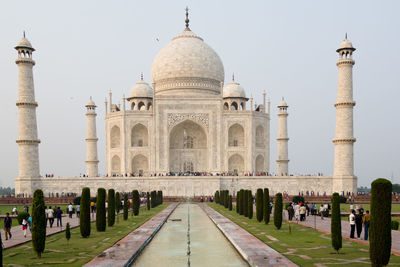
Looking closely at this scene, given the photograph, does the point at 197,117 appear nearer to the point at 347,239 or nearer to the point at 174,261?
the point at 347,239

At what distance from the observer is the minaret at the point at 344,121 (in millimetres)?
30766

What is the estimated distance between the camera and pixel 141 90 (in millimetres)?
41375

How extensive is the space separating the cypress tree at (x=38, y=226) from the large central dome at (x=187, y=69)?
30839mm

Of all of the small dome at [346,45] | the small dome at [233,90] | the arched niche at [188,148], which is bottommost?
the arched niche at [188,148]

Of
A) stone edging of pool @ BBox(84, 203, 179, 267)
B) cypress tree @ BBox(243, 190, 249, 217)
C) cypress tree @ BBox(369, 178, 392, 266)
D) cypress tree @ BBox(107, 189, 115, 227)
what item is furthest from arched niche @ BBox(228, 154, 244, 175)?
cypress tree @ BBox(369, 178, 392, 266)

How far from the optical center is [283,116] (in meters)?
40.7

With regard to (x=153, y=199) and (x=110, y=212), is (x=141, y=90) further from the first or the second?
(x=110, y=212)

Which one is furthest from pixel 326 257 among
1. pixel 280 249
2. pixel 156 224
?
pixel 156 224

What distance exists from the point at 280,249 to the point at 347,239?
272cm

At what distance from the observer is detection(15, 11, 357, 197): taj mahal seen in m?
31.0

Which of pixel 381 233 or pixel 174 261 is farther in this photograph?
pixel 174 261

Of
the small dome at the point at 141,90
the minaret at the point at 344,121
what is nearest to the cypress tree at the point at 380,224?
the minaret at the point at 344,121

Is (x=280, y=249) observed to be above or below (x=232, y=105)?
below

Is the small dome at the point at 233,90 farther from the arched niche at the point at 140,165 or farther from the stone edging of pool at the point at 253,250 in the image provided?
the stone edging of pool at the point at 253,250
